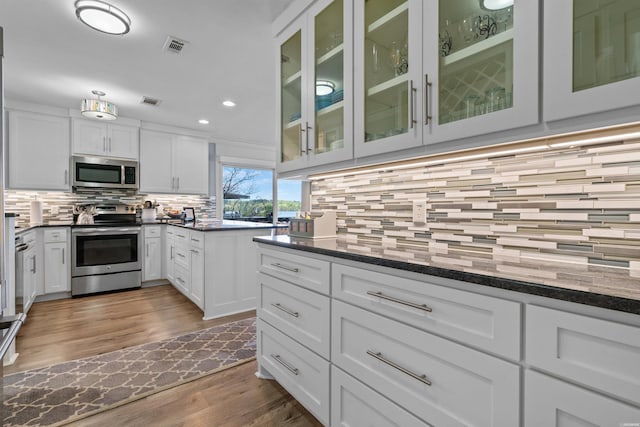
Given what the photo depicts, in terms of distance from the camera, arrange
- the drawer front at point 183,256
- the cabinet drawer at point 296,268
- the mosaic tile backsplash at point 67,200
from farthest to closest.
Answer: the mosaic tile backsplash at point 67,200, the drawer front at point 183,256, the cabinet drawer at point 296,268

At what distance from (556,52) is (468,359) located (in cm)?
93

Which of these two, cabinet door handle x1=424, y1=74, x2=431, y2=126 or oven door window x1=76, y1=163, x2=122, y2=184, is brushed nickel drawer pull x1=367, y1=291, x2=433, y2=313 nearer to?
cabinet door handle x1=424, y1=74, x2=431, y2=126

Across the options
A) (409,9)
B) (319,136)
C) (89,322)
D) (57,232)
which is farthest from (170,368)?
(57,232)

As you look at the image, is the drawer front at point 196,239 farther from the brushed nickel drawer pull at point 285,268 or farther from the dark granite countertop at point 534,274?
the dark granite countertop at point 534,274

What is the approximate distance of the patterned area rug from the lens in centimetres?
163

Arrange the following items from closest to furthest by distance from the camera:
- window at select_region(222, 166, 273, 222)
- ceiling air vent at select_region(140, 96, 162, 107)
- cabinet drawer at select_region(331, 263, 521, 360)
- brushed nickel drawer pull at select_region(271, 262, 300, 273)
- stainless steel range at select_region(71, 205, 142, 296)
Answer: cabinet drawer at select_region(331, 263, 521, 360)
brushed nickel drawer pull at select_region(271, 262, 300, 273)
ceiling air vent at select_region(140, 96, 162, 107)
stainless steel range at select_region(71, 205, 142, 296)
window at select_region(222, 166, 273, 222)

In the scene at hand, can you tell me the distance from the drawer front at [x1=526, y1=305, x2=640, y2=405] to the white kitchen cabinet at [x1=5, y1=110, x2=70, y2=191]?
5084 millimetres

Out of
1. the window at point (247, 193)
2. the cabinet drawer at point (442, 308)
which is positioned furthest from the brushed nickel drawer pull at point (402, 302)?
the window at point (247, 193)

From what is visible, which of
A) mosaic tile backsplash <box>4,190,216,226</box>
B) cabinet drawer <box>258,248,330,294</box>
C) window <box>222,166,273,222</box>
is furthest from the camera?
window <box>222,166,273,222</box>

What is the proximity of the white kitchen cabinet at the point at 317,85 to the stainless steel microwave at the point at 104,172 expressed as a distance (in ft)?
10.9

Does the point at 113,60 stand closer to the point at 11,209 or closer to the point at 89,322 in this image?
the point at 89,322

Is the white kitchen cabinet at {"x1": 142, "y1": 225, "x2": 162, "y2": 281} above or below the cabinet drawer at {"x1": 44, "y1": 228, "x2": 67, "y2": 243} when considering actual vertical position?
below

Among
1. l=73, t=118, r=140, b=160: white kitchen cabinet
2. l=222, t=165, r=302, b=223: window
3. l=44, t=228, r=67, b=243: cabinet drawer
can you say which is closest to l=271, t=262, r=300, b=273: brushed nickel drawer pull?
l=44, t=228, r=67, b=243: cabinet drawer

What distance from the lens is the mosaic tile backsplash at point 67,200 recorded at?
394 centimetres
